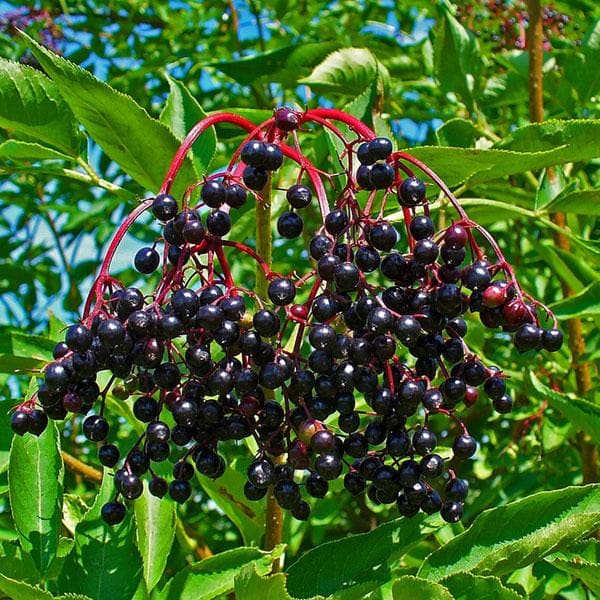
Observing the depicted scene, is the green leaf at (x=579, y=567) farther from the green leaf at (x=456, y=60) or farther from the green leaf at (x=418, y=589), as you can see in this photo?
the green leaf at (x=456, y=60)

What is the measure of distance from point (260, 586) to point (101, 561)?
0.35m

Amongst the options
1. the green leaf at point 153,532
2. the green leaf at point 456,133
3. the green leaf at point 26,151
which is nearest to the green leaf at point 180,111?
the green leaf at point 26,151

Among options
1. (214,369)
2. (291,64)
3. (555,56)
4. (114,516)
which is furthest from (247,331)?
(555,56)

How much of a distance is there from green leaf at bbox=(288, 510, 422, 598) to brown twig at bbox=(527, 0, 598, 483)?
996 millimetres

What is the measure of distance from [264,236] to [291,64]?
Answer: 88cm

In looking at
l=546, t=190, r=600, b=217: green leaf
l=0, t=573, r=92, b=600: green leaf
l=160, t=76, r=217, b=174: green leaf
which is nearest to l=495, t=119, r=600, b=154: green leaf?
l=546, t=190, r=600, b=217: green leaf

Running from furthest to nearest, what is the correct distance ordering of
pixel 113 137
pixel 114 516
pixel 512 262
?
pixel 512 262, pixel 113 137, pixel 114 516

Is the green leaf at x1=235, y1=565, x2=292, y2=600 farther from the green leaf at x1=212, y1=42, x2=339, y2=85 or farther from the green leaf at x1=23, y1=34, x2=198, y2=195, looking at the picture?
Result: the green leaf at x1=212, y1=42, x2=339, y2=85

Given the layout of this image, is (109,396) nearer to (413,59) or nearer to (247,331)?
(247,331)

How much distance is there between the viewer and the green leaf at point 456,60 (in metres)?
2.10

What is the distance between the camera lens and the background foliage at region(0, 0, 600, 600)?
126 centimetres

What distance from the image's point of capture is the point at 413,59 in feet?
9.60

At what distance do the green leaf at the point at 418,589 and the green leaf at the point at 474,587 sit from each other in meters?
0.08

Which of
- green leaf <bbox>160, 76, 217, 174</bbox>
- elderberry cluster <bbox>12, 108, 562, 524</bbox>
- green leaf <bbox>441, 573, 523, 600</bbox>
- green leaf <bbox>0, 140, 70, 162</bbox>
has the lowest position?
green leaf <bbox>441, 573, 523, 600</bbox>
